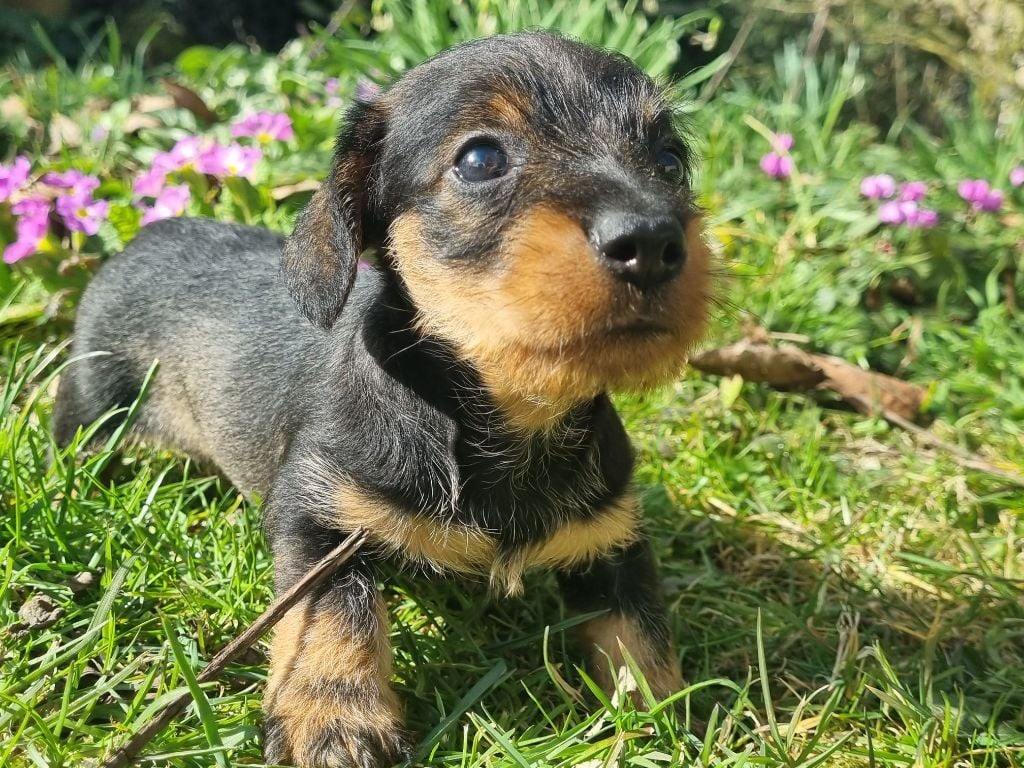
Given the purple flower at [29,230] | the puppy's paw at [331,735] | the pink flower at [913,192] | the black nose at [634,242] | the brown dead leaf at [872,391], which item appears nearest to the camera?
the black nose at [634,242]

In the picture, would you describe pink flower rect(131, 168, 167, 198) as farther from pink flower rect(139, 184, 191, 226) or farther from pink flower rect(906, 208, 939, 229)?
pink flower rect(906, 208, 939, 229)

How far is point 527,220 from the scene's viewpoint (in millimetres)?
2248

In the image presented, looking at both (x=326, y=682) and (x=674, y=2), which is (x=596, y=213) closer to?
(x=326, y=682)

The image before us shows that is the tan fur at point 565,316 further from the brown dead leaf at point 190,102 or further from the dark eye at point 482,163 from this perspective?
the brown dead leaf at point 190,102

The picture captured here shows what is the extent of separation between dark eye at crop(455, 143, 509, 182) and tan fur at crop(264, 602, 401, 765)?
4.10 ft

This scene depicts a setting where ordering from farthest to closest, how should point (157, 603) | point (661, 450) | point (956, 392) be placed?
point (956, 392), point (661, 450), point (157, 603)

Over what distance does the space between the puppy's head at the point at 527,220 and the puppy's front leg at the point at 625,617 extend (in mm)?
549

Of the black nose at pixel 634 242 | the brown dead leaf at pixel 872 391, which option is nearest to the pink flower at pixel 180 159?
the brown dead leaf at pixel 872 391

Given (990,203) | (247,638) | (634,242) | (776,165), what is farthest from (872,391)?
(247,638)

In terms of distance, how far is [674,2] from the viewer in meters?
10.9

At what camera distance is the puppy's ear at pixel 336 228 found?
258 centimetres

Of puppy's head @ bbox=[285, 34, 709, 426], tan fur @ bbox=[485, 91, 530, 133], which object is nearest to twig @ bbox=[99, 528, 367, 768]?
puppy's head @ bbox=[285, 34, 709, 426]

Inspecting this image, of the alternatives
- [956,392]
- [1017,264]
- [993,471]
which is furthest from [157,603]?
[1017,264]

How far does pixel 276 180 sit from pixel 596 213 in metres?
3.99
